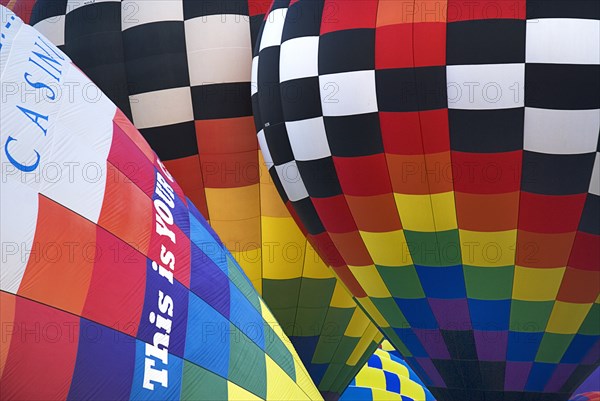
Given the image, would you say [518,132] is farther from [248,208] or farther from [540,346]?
[248,208]

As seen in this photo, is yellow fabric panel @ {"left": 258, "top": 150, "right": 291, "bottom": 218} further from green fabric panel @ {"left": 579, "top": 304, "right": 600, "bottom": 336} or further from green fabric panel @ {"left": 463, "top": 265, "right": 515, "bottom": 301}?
green fabric panel @ {"left": 579, "top": 304, "right": 600, "bottom": 336}

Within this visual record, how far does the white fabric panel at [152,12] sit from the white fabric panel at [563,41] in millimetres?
1825

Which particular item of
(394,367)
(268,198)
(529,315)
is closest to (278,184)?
(268,198)

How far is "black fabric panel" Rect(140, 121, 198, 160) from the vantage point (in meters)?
4.98

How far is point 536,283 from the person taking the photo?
4.32m

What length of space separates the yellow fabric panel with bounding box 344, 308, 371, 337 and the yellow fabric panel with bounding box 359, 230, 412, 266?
935mm

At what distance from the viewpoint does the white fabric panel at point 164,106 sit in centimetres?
497

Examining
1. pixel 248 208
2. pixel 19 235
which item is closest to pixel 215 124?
pixel 248 208

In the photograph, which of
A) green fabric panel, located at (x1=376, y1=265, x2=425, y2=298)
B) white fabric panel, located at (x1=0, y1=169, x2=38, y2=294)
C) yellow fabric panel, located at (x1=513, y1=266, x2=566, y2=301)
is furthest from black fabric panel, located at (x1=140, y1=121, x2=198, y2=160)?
white fabric panel, located at (x1=0, y1=169, x2=38, y2=294)

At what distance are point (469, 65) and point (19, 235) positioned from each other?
2208mm

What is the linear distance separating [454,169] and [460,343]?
0.83m

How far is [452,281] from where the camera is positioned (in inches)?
173

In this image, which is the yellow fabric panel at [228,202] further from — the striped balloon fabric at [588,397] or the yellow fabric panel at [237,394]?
the striped balloon fabric at [588,397]

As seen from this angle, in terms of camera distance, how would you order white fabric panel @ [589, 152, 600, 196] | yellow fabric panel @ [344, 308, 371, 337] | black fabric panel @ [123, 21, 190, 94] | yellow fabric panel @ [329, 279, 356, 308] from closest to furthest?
white fabric panel @ [589, 152, 600, 196], black fabric panel @ [123, 21, 190, 94], yellow fabric panel @ [329, 279, 356, 308], yellow fabric panel @ [344, 308, 371, 337]
